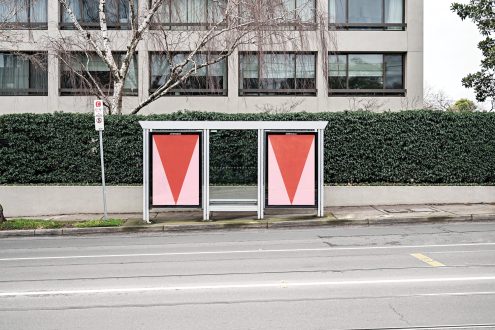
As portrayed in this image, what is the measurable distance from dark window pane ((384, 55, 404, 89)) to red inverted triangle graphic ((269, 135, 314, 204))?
1028cm

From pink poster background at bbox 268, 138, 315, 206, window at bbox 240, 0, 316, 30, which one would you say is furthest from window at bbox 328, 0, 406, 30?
pink poster background at bbox 268, 138, 315, 206

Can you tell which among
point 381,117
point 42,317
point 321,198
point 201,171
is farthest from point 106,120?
point 42,317

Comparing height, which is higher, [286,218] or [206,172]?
[206,172]

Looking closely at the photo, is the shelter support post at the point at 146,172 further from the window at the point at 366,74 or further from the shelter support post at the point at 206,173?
the window at the point at 366,74

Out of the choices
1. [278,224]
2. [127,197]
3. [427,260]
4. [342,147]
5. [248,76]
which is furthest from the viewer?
[248,76]

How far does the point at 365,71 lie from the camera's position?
24.0 metres

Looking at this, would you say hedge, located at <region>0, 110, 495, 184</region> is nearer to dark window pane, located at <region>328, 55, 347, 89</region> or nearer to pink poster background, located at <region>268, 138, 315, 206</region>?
pink poster background, located at <region>268, 138, 315, 206</region>

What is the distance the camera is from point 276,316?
5.94 metres

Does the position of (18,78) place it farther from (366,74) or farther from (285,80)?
(366,74)

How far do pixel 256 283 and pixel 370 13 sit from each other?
63.0ft

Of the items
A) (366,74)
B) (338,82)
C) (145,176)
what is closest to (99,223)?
(145,176)

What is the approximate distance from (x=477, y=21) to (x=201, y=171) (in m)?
12.1

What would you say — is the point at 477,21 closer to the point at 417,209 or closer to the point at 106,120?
the point at 417,209

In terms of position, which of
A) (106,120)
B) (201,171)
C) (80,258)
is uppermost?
(106,120)
